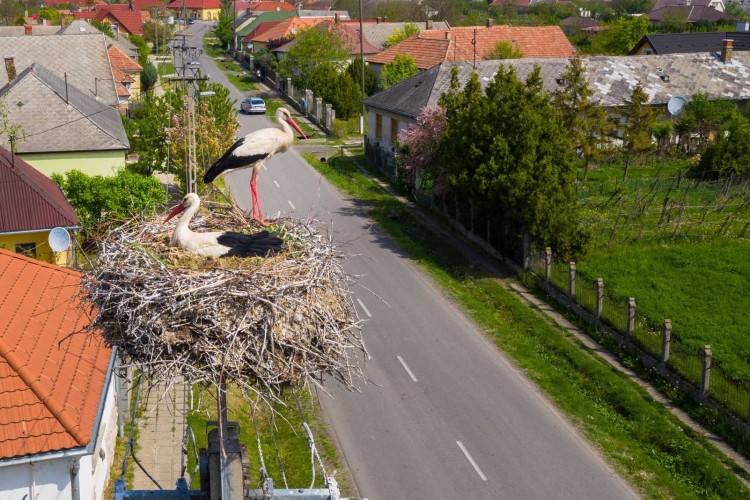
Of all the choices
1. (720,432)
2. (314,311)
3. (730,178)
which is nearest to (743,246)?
(730,178)

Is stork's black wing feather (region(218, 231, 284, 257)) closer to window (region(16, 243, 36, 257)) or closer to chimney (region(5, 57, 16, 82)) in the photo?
window (region(16, 243, 36, 257))

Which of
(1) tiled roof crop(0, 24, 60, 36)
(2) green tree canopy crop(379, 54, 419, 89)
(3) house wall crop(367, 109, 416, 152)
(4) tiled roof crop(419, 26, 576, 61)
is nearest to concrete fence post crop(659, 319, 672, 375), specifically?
(3) house wall crop(367, 109, 416, 152)

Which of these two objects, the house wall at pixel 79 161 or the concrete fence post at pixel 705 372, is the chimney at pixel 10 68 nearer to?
the house wall at pixel 79 161

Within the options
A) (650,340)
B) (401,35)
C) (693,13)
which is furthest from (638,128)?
(693,13)

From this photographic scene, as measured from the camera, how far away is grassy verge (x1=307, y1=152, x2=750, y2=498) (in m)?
18.2

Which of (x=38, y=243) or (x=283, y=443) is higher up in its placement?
(x=38, y=243)

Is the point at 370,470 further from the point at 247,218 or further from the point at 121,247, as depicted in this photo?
the point at 121,247

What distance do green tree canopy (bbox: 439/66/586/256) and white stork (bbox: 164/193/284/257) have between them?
18.7m

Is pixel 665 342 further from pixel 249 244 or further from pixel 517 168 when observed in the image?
pixel 249 244

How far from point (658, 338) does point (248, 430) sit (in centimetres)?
969

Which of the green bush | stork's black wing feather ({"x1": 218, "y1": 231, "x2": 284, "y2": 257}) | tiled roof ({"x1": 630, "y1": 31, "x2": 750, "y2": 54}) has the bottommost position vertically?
the green bush

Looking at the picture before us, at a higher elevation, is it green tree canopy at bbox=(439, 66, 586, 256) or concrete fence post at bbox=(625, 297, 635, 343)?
green tree canopy at bbox=(439, 66, 586, 256)

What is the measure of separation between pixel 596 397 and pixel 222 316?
14445 mm

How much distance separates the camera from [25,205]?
87.3ft
